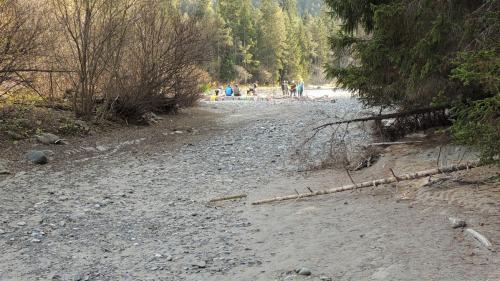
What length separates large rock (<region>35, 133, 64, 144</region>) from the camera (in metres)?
13.0

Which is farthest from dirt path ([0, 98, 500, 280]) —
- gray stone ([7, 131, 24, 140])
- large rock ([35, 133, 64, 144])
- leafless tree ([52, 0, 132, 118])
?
leafless tree ([52, 0, 132, 118])

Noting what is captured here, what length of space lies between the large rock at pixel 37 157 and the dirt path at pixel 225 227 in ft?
0.81

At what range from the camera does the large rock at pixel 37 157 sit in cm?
1133

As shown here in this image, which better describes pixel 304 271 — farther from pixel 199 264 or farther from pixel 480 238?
pixel 480 238

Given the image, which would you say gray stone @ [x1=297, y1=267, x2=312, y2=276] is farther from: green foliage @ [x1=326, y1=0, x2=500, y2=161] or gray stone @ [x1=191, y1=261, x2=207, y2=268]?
green foliage @ [x1=326, y1=0, x2=500, y2=161]

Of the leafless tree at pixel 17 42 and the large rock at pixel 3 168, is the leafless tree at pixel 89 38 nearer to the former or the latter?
the leafless tree at pixel 17 42

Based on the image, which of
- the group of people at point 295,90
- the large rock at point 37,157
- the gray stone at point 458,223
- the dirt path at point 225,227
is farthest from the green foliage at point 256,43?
the gray stone at point 458,223

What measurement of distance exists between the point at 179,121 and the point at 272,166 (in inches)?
Result: 427

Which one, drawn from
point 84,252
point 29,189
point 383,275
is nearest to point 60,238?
point 84,252

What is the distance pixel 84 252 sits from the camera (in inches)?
239

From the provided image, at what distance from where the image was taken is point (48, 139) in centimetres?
1313

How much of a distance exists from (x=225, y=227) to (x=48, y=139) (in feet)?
27.0

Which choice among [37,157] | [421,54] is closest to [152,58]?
[37,157]

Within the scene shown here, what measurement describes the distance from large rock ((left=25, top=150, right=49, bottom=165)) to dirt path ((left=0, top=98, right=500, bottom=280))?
0.25 m
